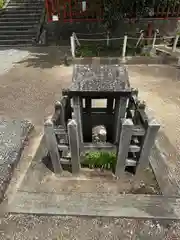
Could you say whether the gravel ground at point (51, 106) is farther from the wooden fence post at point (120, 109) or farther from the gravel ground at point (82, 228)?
the wooden fence post at point (120, 109)

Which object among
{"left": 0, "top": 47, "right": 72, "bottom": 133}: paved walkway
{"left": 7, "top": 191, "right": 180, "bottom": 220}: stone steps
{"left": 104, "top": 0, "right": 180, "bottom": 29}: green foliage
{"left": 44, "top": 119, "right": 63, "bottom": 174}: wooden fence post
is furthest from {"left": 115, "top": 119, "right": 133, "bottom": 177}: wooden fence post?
{"left": 104, "top": 0, "right": 180, "bottom": 29}: green foliage

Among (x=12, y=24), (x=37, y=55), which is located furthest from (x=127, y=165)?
(x=12, y=24)

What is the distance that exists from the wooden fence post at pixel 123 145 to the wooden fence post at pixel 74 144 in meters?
0.79

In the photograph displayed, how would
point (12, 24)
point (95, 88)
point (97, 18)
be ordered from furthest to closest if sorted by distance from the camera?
point (12, 24)
point (97, 18)
point (95, 88)

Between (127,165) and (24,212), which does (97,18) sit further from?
(24,212)

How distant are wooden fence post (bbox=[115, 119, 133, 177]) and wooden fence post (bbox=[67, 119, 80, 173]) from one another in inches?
30.9

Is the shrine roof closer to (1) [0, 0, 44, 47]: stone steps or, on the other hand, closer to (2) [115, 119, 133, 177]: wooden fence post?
(2) [115, 119, 133, 177]: wooden fence post

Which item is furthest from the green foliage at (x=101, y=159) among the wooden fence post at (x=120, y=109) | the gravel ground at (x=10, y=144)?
the gravel ground at (x=10, y=144)

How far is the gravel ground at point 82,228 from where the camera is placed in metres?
3.39

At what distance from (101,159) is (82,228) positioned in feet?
4.47

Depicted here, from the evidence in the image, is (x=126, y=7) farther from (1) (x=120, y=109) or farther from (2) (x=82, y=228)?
(2) (x=82, y=228)

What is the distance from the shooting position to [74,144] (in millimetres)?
3830

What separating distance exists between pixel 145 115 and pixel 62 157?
1.89 meters

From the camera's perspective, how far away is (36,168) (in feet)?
14.5
